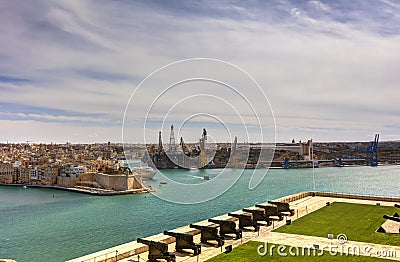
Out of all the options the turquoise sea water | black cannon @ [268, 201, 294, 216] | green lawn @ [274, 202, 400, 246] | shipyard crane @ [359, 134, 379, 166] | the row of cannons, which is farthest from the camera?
shipyard crane @ [359, 134, 379, 166]

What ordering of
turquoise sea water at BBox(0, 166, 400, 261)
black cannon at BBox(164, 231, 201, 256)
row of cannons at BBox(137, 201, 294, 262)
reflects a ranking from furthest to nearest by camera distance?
1. turquoise sea water at BBox(0, 166, 400, 261)
2. black cannon at BBox(164, 231, 201, 256)
3. row of cannons at BBox(137, 201, 294, 262)

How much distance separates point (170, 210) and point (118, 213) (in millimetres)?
3705

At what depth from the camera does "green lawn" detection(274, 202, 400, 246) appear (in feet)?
42.0

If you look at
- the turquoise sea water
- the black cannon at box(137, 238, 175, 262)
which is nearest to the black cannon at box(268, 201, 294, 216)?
the turquoise sea water

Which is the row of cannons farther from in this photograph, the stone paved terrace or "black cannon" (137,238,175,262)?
the stone paved terrace

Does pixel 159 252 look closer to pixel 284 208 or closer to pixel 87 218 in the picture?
pixel 284 208

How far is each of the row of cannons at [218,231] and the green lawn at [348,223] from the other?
827 millimetres

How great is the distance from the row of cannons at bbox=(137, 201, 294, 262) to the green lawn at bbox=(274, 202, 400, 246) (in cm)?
83

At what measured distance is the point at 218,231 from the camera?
1338 cm

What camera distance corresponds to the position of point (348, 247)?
11.6 m

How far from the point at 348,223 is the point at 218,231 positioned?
17.0ft

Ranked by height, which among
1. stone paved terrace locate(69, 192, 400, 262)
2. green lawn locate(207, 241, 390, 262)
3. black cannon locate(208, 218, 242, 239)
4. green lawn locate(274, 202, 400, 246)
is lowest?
green lawn locate(207, 241, 390, 262)

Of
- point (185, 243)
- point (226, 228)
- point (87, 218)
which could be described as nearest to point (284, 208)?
point (226, 228)

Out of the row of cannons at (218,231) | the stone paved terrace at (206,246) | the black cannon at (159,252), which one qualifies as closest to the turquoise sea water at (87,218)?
the stone paved terrace at (206,246)
